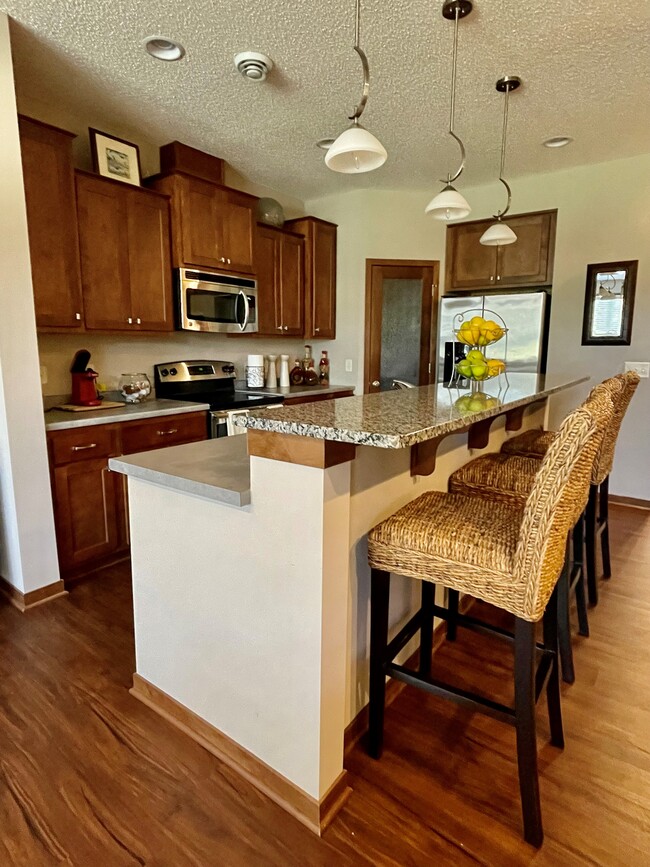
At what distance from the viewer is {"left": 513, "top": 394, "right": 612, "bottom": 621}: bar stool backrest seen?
1.05 meters

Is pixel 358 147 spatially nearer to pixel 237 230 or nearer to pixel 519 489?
pixel 519 489

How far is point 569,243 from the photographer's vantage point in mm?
3896

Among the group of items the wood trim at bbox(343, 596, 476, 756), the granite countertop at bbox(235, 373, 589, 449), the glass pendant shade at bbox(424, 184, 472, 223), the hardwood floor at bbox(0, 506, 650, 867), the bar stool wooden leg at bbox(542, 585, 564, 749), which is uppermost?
the glass pendant shade at bbox(424, 184, 472, 223)

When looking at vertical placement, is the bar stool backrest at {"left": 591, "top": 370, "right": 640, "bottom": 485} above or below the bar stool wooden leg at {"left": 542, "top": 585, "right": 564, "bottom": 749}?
above

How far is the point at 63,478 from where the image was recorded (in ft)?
8.07

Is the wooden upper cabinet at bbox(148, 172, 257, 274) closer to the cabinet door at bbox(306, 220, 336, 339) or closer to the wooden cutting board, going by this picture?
the cabinet door at bbox(306, 220, 336, 339)

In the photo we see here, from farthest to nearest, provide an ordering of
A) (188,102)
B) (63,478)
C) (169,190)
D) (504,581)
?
(169,190) < (188,102) < (63,478) < (504,581)

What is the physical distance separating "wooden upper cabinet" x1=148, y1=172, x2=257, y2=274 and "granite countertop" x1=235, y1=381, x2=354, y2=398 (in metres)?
0.97

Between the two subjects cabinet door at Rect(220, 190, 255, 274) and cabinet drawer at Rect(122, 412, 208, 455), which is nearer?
cabinet drawer at Rect(122, 412, 208, 455)

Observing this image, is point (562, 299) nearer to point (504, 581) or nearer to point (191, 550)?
point (504, 581)

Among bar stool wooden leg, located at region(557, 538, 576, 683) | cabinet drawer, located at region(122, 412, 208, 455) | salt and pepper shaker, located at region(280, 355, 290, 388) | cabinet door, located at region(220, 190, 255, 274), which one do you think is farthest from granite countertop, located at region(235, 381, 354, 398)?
bar stool wooden leg, located at region(557, 538, 576, 683)

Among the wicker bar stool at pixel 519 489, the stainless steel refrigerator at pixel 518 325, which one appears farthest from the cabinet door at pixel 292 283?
the wicker bar stool at pixel 519 489

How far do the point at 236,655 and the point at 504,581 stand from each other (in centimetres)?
79

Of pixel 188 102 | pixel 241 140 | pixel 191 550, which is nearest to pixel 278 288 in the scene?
pixel 241 140
